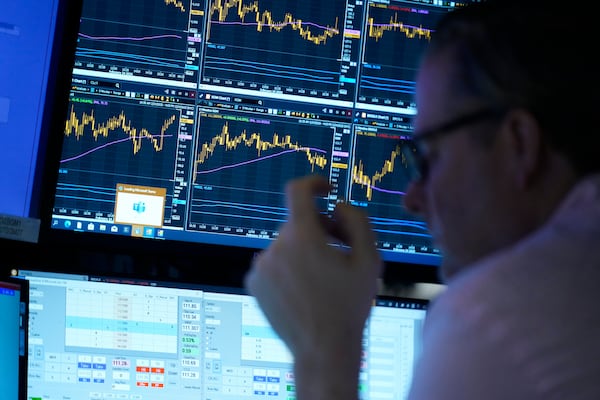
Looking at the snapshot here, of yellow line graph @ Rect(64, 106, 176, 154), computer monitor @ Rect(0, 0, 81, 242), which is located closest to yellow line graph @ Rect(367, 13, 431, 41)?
yellow line graph @ Rect(64, 106, 176, 154)

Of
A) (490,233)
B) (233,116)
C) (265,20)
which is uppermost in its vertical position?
(265,20)

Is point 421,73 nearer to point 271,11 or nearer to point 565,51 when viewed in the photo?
point 565,51

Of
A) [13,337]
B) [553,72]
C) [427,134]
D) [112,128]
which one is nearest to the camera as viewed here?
[553,72]

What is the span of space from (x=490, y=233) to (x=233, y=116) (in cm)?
79

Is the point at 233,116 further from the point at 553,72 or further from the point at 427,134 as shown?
the point at 553,72

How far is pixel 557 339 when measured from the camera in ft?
2.01

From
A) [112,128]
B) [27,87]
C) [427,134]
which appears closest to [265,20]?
[112,128]

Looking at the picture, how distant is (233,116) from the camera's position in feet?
4.93

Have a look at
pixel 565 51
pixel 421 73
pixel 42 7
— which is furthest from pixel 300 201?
pixel 42 7

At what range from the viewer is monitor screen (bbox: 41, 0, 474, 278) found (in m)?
1.48

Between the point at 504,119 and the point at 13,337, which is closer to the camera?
the point at 504,119

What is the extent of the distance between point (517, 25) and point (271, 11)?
822 mm

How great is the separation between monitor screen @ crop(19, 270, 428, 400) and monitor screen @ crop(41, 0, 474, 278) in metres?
0.14

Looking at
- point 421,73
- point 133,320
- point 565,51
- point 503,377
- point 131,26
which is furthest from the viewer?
point 131,26
